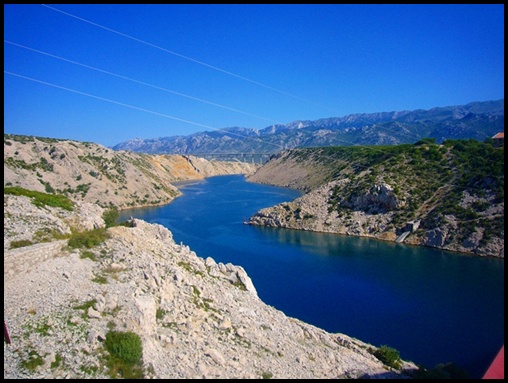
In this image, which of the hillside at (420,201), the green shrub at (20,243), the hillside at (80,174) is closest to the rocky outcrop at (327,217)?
the hillside at (420,201)

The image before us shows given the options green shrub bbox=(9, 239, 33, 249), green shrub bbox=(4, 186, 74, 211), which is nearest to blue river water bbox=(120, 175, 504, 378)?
green shrub bbox=(4, 186, 74, 211)

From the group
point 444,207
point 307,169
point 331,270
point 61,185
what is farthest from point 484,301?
point 307,169

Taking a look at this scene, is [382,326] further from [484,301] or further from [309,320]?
[484,301]

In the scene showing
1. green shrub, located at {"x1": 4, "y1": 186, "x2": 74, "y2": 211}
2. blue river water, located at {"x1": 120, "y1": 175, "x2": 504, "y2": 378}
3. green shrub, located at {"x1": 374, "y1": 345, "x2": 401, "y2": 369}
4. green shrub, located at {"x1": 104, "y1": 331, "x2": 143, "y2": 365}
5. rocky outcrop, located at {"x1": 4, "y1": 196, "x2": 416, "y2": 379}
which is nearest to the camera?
rocky outcrop, located at {"x1": 4, "y1": 196, "x2": 416, "y2": 379}

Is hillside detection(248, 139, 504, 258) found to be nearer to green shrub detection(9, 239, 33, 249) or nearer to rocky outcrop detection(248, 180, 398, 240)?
rocky outcrop detection(248, 180, 398, 240)

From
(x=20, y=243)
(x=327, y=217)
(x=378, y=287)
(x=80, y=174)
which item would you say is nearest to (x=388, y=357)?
(x=378, y=287)

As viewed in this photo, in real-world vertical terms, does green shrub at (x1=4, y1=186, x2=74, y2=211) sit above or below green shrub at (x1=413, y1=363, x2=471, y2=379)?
above
